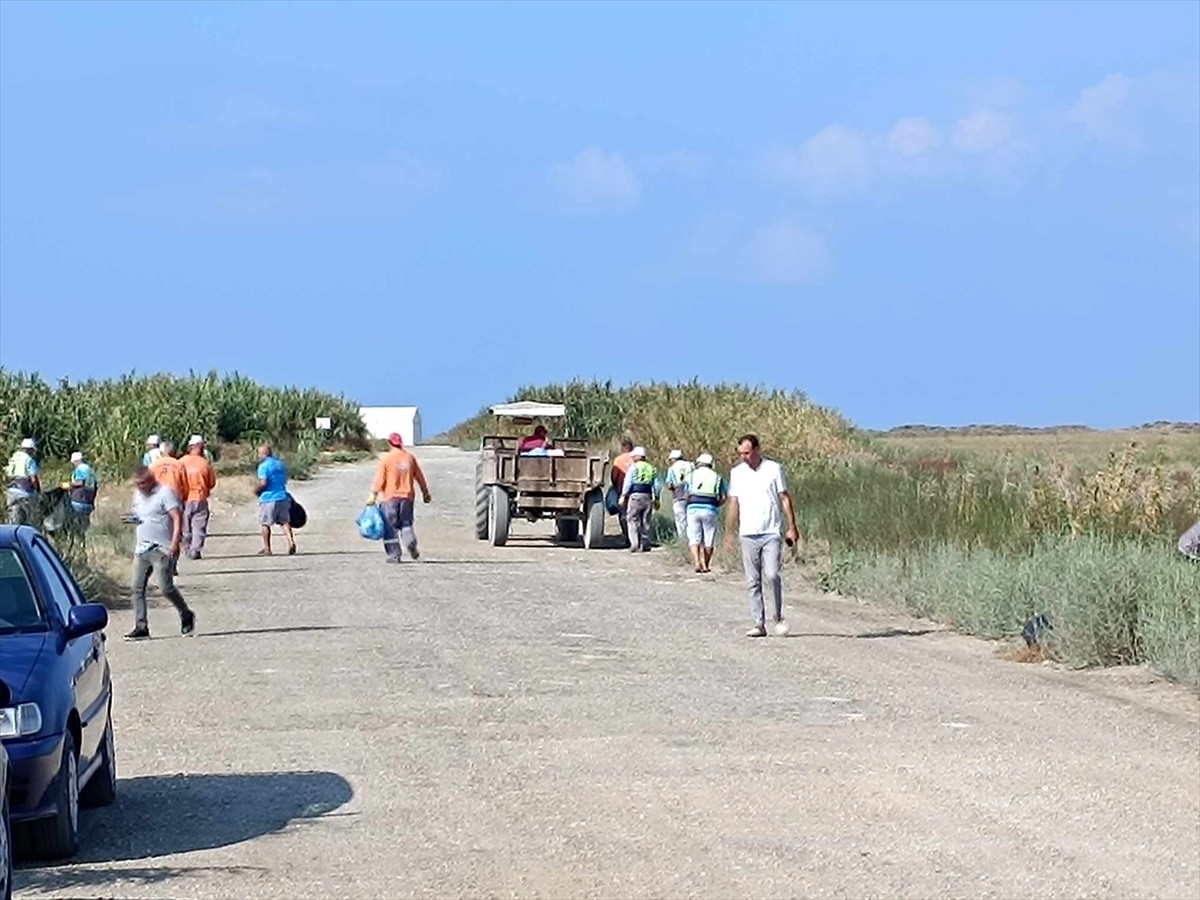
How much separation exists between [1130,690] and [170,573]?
27.1ft

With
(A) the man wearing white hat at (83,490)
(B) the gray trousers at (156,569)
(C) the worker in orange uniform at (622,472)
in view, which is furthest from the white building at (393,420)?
(B) the gray trousers at (156,569)

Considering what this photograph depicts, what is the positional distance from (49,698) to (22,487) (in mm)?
18515

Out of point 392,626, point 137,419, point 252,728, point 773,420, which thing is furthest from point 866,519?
point 137,419

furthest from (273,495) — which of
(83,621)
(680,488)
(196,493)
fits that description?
(83,621)

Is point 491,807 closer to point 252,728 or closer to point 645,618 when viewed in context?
point 252,728

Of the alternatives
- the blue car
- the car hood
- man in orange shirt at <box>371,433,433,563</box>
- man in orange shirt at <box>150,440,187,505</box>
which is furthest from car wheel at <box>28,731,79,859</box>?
man in orange shirt at <box>371,433,433,563</box>

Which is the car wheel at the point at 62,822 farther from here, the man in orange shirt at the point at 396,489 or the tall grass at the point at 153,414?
the tall grass at the point at 153,414

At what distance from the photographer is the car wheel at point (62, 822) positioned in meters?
8.85

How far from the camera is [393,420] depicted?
4193 inches

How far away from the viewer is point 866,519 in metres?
28.1

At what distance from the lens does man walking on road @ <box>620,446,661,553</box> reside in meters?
32.2

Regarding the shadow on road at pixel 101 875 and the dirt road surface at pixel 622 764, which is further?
the dirt road surface at pixel 622 764

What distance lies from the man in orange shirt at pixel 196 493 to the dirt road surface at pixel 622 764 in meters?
6.59

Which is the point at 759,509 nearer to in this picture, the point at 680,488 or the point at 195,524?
the point at 195,524
